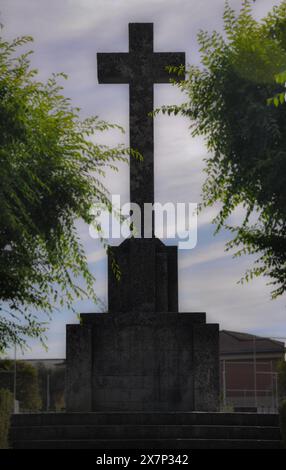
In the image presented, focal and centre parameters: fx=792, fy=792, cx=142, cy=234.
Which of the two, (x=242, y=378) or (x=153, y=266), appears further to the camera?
(x=242, y=378)

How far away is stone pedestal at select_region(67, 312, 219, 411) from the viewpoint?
19.3 metres

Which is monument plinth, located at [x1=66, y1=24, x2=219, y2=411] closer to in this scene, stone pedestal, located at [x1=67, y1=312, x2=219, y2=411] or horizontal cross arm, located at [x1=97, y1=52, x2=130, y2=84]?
stone pedestal, located at [x1=67, y1=312, x2=219, y2=411]

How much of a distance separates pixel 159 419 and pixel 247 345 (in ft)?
240

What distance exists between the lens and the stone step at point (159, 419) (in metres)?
17.5

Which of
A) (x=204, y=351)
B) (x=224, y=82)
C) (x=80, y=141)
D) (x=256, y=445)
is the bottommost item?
(x=256, y=445)

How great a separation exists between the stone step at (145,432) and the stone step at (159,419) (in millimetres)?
405

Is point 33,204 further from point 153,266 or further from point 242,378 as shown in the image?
point 242,378

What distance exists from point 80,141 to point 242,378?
7142 cm

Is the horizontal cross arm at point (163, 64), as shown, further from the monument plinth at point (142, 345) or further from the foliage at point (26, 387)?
the foliage at point (26, 387)

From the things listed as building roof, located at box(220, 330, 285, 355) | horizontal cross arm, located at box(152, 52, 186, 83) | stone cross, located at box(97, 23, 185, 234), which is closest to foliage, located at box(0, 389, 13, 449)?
stone cross, located at box(97, 23, 185, 234)

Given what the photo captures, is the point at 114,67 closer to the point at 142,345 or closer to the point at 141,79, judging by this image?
the point at 141,79

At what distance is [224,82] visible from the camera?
17.3 m
